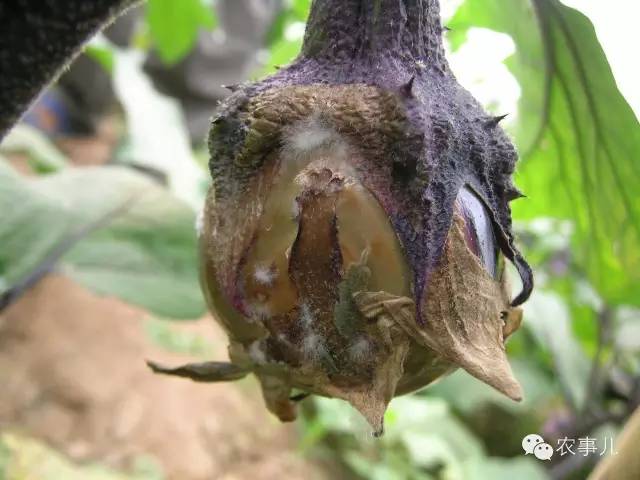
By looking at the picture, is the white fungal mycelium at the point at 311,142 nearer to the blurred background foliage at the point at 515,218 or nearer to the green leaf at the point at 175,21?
the blurred background foliage at the point at 515,218

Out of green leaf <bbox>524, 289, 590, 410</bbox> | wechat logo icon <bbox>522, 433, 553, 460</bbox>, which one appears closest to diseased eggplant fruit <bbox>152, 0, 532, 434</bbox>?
wechat logo icon <bbox>522, 433, 553, 460</bbox>

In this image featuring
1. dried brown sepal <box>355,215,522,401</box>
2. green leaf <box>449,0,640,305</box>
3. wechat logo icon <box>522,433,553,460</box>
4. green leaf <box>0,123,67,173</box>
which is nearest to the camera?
dried brown sepal <box>355,215,522,401</box>

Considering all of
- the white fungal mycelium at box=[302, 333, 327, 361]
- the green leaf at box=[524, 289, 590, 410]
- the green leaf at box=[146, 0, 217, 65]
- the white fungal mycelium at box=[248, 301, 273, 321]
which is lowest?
the green leaf at box=[524, 289, 590, 410]

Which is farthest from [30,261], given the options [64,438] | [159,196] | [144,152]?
[144,152]

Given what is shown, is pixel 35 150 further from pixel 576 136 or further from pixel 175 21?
pixel 576 136

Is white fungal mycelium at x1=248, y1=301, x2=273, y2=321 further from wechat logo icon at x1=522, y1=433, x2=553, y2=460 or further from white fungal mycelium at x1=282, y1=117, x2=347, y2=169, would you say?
wechat logo icon at x1=522, y1=433, x2=553, y2=460

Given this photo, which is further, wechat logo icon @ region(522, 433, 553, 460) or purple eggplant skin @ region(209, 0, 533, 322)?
wechat logo icon @ region(522, 433, 553, 460)

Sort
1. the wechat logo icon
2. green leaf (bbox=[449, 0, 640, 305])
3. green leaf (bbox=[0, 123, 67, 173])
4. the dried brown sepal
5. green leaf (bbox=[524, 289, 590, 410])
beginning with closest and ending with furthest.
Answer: the dried brown sepal < green leaf (bbox=[449, 0, 640, 305]) < the wechat logo icon < green leaf (bbox=[0, 123, 67, 173]) < green leaf (bbox=[524, 289, 590, 410])

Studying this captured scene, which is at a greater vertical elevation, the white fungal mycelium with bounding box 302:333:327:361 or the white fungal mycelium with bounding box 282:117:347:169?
the white fungal mycelium with bounding box 282:117:347:169

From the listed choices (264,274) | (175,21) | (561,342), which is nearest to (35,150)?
(175,21)
